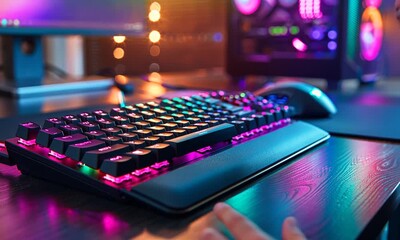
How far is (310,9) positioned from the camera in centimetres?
111

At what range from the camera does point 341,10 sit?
1070mm

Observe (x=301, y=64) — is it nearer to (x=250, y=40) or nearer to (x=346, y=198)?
(x=250, y=40)

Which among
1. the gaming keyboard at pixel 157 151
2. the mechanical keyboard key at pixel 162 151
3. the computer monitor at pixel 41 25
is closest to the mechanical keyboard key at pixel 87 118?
the gaming keyboard at pixel 157 151

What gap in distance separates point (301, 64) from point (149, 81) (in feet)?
1.34

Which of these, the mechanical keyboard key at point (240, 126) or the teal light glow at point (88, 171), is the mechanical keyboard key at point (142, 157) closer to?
the teal light glow at point (88, 171)

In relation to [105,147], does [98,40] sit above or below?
above

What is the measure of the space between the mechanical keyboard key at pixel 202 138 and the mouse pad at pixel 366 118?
8.6 inches

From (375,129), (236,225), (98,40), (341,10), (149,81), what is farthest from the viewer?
(98,40)

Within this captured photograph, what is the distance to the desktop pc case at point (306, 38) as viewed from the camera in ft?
3.59

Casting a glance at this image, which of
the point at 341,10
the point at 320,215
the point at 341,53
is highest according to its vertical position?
the point at 341,10

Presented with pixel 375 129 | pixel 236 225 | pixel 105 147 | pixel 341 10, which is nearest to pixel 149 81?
pixel 341 10

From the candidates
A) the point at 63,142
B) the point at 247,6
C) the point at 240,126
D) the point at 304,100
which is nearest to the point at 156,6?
the point at 247,6

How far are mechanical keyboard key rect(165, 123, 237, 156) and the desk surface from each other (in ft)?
0.21

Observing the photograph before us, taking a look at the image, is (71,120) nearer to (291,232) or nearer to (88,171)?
(88,171)
